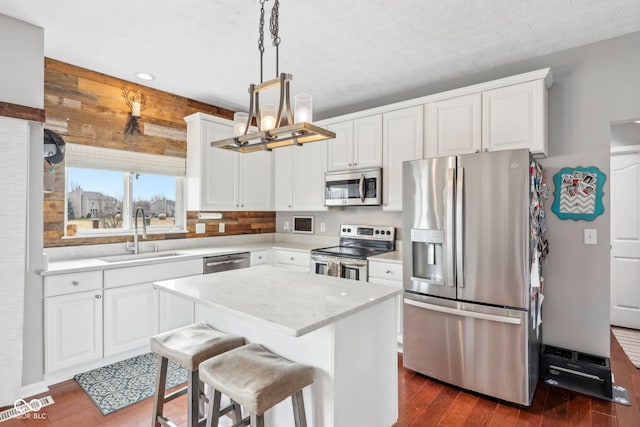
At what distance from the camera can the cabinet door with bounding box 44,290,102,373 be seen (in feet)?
8.15

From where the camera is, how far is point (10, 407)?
88.4 inches

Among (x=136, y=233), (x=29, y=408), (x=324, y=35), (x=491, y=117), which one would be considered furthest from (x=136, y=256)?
(x=491, y=117)

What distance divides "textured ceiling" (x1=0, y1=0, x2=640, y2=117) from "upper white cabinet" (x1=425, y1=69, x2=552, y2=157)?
29 centimetres

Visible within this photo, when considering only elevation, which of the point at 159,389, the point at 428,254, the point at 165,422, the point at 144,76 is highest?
the point at 144,76

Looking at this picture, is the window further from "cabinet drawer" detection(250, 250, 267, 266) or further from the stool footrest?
the stool footrest

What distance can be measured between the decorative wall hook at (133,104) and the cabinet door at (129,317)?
5.12 feet

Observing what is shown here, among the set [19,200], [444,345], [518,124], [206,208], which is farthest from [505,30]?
[19,200]

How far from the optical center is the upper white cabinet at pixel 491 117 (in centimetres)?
260

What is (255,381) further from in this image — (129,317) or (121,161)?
(121,161)

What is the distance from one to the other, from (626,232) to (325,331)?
4.15 metres

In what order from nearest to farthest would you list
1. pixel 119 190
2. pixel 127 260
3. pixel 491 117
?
pixel 491 117
pixel 127 260
pixel 119 190

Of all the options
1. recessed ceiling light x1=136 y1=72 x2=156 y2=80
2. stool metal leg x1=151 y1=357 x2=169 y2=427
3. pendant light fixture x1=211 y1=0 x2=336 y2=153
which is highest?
recessed ceiling light x1=136 y1=72 x2=156 y2=80

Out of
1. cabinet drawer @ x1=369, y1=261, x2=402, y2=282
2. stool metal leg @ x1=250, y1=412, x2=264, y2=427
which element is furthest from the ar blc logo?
cabinet drawer @ x1=369, y1=261, x2=402, y2=282

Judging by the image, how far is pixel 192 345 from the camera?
1.71 meters
